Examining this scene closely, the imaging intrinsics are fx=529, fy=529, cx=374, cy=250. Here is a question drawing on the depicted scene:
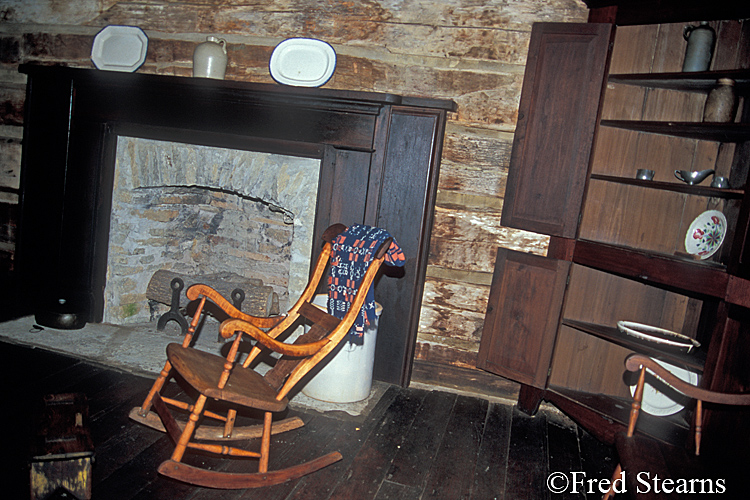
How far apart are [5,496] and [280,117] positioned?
2147 millimetres

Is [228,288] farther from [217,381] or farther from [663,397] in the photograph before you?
[663,397]

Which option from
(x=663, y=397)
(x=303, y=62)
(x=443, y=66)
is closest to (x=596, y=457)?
(x=663, y=397)

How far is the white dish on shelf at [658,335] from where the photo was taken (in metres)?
2.61

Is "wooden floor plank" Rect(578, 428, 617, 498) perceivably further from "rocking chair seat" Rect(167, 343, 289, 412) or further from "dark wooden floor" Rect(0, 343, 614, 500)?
"rocking chair seat" Rect(167, 343, 289, 412)

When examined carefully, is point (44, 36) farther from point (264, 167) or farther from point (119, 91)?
point (264, 167)

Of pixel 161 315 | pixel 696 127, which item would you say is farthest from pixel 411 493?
pixel 161 315

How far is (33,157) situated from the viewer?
3471 millimetres

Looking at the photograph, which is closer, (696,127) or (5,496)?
(5,496)

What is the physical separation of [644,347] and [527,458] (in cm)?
79

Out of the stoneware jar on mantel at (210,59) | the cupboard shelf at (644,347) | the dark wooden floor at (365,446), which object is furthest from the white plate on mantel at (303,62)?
the cupboard shelf at (644,347)

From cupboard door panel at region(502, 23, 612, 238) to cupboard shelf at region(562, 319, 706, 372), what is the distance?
52cm

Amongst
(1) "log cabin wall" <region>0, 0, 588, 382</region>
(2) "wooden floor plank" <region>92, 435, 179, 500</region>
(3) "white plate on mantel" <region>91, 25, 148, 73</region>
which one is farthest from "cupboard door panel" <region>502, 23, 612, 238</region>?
(3) "white plate on mantel" <region>91, 25, 148, 73</region>

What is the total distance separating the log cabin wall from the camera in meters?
2.92

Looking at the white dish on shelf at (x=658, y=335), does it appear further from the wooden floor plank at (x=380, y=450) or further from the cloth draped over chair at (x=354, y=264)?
the cloth draped over chair at (x=354, y=264)
